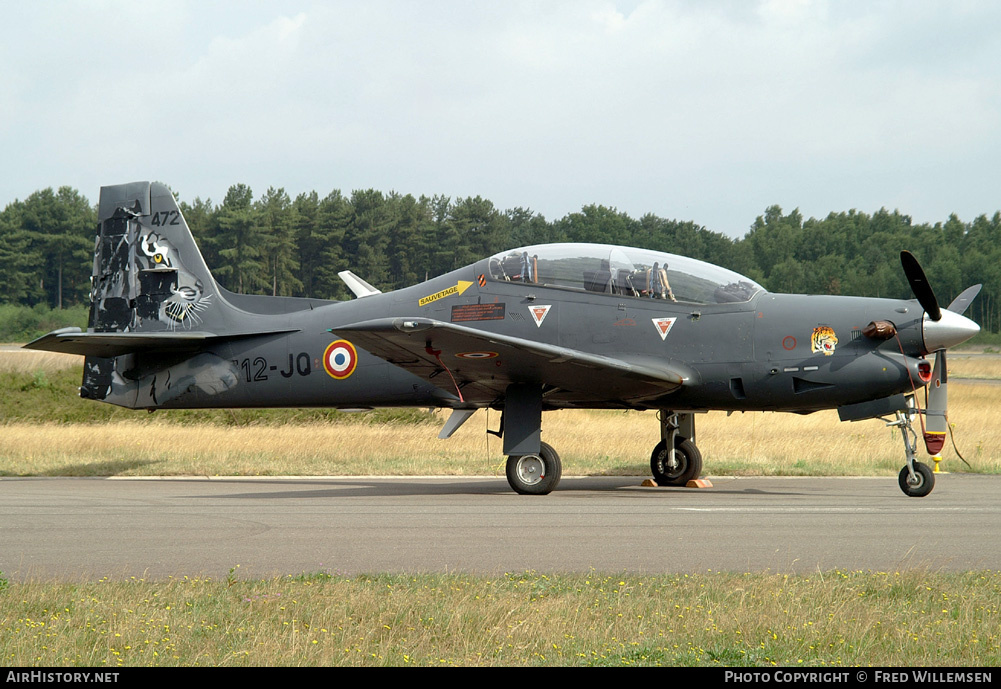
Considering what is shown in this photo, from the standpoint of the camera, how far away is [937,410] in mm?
11469

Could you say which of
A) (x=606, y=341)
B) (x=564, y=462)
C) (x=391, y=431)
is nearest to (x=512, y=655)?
(x=606, y=341)

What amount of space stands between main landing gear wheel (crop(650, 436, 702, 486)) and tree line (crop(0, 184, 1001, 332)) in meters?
56.3

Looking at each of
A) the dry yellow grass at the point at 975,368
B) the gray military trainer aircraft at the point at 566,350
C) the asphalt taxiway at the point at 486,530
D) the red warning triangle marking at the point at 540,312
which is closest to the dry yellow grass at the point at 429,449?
the gray military trainer aircraft at the point at 566,350

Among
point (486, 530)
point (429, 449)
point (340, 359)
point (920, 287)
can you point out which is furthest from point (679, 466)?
point (429, 449)

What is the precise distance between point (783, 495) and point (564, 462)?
5.26 meters

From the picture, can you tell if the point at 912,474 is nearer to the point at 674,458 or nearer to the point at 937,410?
the point at 937,410

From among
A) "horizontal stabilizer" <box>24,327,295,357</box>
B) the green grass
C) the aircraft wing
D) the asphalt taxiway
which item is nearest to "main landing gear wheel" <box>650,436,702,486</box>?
the asphalt taxiway

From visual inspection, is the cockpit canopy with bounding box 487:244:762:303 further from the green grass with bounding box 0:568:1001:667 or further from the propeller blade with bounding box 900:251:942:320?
the green grass with bounding box 0:568:1001:667

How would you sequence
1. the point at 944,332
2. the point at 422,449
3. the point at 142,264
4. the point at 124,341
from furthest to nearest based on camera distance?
the point at 422,449
the point at 142,264
the point at 124,341
the point at 944,332

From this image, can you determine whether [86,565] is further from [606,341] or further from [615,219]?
[615,219]

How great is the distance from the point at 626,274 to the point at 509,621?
25.7ft

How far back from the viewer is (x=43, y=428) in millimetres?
21906

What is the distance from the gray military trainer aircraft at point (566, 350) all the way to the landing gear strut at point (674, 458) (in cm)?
2

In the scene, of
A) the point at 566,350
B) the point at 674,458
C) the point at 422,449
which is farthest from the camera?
the point at 422,449
